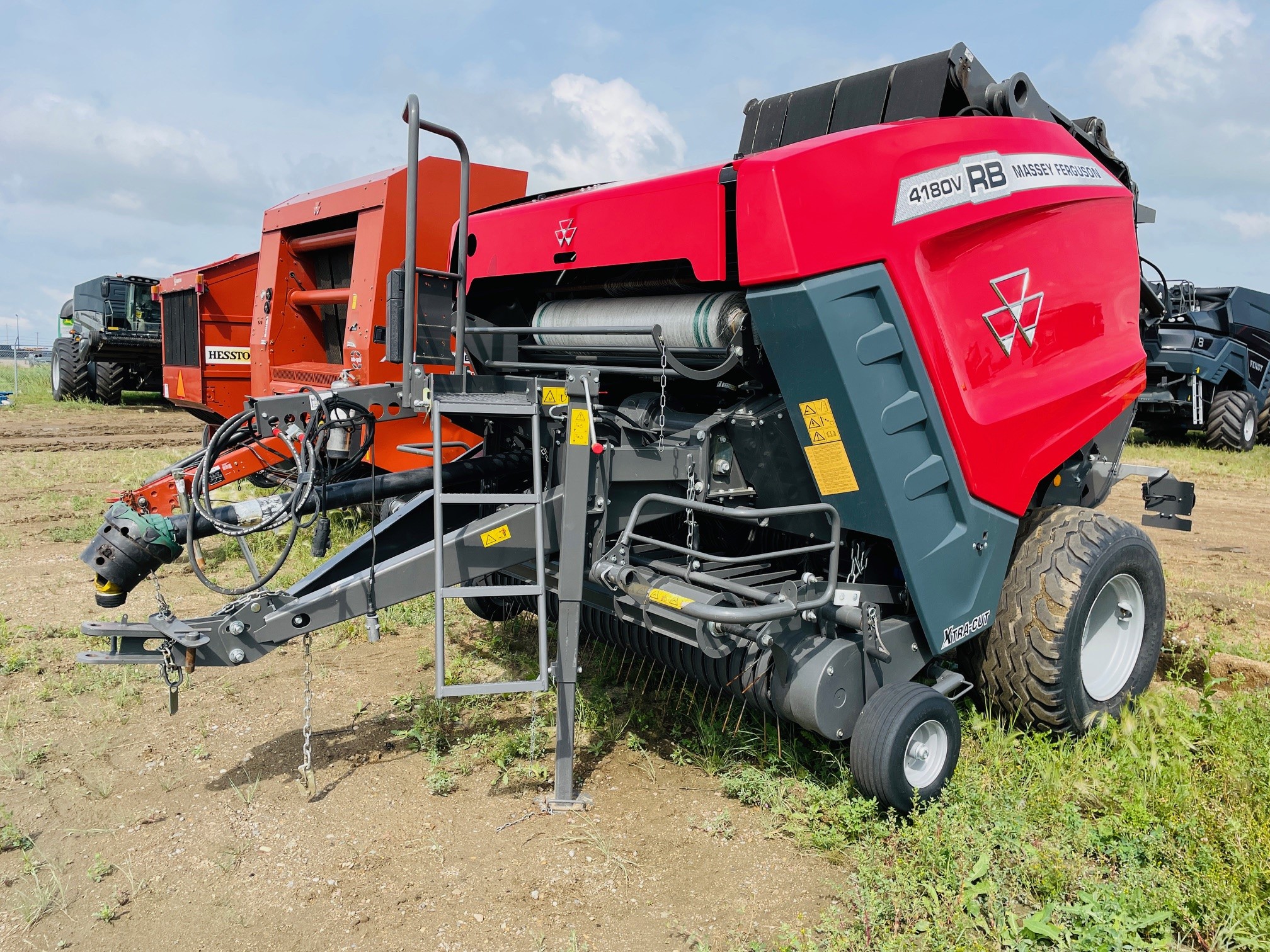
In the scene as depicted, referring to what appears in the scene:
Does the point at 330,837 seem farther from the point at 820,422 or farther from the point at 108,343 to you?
the point at 108,343

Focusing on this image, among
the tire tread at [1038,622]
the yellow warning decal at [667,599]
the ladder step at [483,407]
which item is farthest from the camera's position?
the tire tread at [1038,622]

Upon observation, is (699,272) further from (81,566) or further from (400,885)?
(81,566)

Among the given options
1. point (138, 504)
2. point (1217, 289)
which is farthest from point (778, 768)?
point (1217, 289)

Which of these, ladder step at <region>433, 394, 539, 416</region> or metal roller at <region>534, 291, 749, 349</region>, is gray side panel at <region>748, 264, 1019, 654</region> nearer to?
metal roller at <region>534, 291, 749, 349</region>

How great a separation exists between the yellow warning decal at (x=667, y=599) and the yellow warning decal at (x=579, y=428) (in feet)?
1.75

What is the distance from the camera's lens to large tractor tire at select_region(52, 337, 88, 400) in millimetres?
18250

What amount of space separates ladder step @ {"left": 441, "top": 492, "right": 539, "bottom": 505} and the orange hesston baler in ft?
4.11

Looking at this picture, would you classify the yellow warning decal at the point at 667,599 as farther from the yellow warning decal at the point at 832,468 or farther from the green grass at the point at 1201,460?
the green grass at the point at 1201,460

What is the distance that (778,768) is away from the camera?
3.45 m

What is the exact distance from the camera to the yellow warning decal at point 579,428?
3068mm

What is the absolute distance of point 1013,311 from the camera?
11.2ft

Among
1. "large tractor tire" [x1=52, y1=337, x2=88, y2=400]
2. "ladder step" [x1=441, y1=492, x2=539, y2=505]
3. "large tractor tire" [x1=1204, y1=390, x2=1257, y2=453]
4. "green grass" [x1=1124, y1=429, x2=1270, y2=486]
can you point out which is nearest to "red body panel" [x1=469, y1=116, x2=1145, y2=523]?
"ladder step" [x1=441, y1=492, x2=539, y2=505]

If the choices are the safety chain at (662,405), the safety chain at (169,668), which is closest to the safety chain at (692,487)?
the safety chain at (662,405)

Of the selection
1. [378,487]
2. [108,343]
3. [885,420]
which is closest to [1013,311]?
[885,420]
